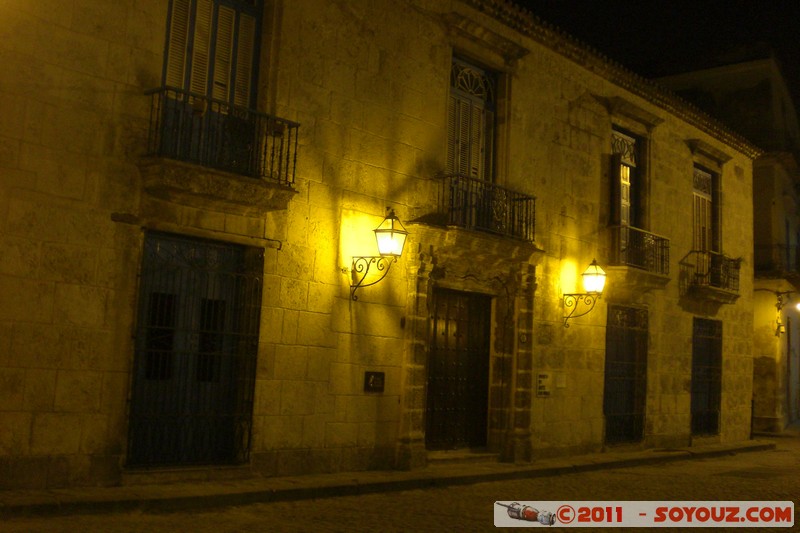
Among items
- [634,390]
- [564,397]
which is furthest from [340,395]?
[634,390]

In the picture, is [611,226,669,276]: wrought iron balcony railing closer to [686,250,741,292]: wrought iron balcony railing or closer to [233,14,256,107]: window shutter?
[686,250,741,292]: wrought iron balcony railing

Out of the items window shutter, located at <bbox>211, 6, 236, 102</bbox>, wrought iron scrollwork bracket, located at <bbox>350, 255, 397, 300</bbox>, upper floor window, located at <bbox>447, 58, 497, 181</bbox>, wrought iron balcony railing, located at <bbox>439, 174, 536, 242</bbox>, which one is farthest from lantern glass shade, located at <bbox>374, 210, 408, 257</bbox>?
window shutter, located at <bbox>211, 6, 236, 102</bbox>

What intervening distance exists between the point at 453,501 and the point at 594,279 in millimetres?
5780

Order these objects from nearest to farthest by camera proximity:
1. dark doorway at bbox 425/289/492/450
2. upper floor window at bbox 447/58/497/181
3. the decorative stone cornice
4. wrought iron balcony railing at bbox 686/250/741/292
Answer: dark doorway at bbox 425/289/492/450
upper floor window at bbox 447/58/497/181
the decorative stone cornice
wrought iron balcony railing at bbox 686/250/741/292

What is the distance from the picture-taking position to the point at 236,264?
32.7ft

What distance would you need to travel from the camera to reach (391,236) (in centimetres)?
1070

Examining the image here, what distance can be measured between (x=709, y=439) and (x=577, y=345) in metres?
5.59

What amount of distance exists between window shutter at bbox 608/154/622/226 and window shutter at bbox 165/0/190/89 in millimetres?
8805

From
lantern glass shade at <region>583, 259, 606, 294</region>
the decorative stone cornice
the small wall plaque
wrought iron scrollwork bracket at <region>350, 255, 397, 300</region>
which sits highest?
the decorative stone cornice

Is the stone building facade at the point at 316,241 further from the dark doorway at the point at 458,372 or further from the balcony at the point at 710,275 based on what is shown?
the balcony at the point at 710,275

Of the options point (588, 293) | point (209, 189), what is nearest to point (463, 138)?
point (588, 293)

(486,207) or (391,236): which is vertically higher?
(486,207)

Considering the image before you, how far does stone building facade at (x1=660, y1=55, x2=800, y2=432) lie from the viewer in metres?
23.6

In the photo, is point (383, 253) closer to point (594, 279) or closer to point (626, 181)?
point (594, 279)
